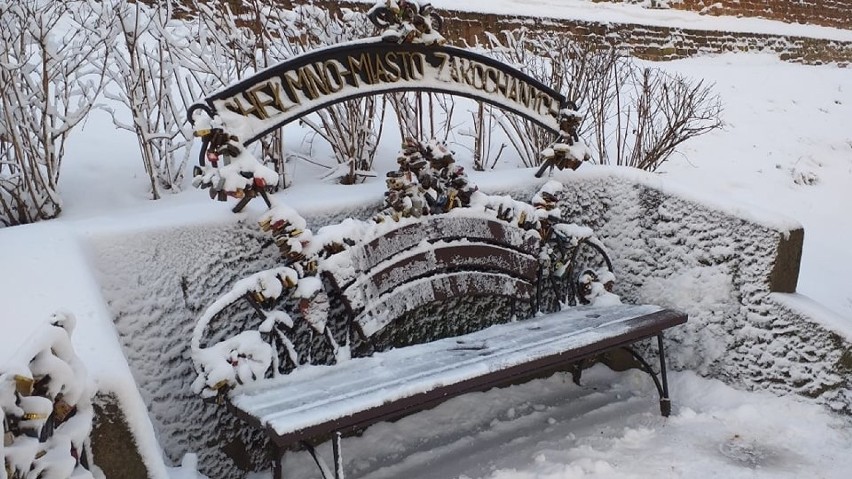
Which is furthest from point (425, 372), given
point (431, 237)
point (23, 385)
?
point (23, 385)

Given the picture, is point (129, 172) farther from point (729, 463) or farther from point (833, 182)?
point (833, 182)

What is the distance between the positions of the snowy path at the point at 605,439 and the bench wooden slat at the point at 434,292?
53 centimetres

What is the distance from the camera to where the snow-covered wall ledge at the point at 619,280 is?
2328mm

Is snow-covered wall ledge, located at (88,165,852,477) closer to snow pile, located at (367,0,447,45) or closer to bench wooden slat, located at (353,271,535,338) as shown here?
bench wooden slat, located at (353,271,535,338)

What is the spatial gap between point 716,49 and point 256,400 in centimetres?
1160

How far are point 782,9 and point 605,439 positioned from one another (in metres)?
13.3

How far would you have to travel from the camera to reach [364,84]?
2.84 metres

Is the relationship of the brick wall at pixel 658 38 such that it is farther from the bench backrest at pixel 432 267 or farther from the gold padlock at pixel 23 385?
the gold padlock at pixel 23 385

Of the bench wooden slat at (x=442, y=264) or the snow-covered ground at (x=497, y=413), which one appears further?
the bench wooden slat at (x=442, y=264)

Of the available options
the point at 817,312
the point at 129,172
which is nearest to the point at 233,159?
the point at 129,172

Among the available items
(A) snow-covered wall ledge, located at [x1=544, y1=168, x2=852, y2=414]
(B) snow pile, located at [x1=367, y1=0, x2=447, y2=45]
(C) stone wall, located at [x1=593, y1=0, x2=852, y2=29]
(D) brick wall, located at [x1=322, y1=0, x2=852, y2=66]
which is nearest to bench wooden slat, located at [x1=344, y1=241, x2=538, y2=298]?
(A) snow-covered wall ledge, located at [x1=544, y1=168, x2=852, y2=414]

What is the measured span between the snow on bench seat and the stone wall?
32.0ft

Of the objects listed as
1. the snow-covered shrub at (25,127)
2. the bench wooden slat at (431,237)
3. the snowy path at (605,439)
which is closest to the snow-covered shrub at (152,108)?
the snow-covered shrub at (25,127)

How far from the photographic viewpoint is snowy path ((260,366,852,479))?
2.59m
